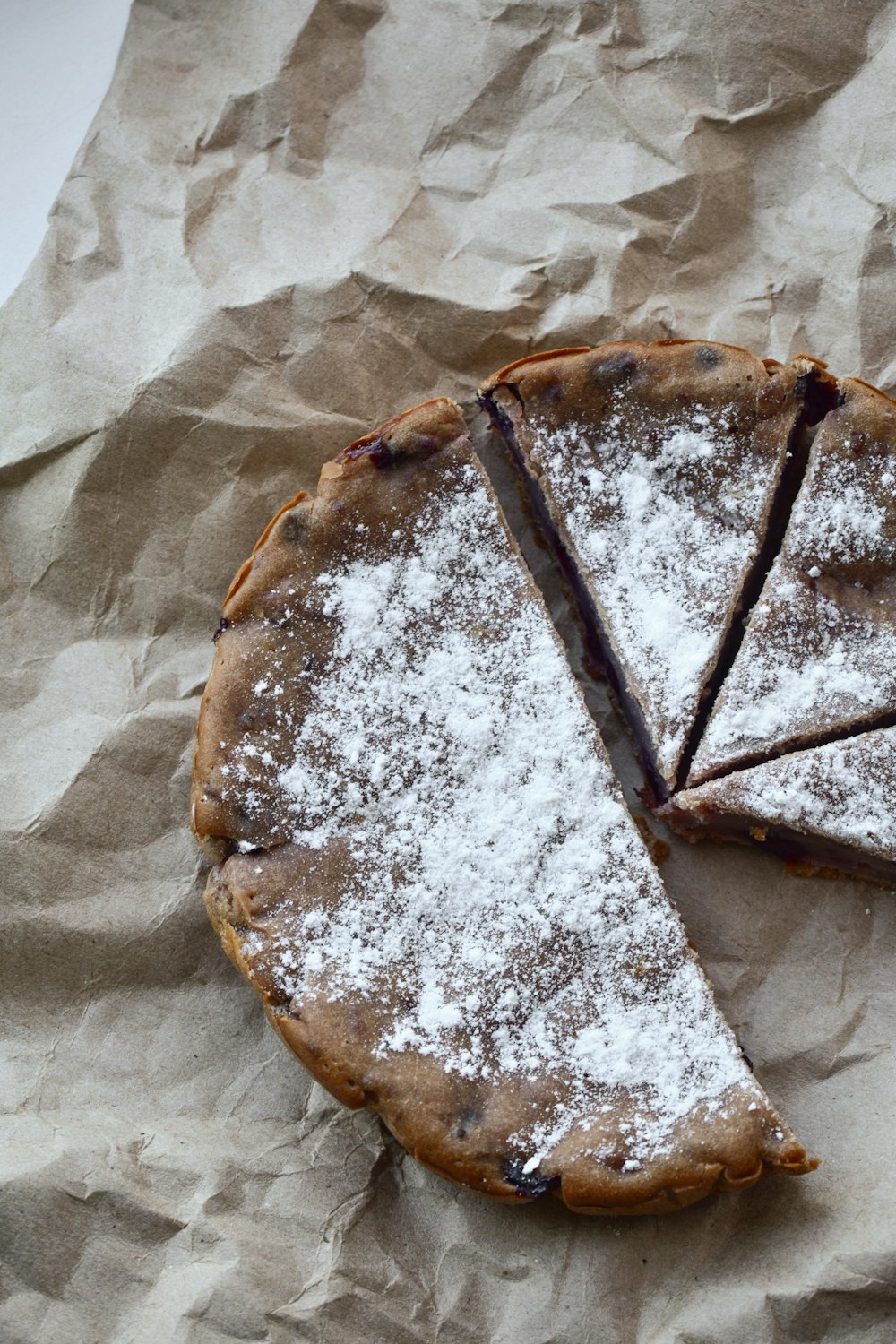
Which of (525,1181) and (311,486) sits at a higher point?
(311,486)

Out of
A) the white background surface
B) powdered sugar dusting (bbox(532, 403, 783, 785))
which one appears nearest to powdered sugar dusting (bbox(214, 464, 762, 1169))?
powdered sugar dusting (bbox(532, 403, 783, 785))

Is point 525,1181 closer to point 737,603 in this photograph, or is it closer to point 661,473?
point 737,603

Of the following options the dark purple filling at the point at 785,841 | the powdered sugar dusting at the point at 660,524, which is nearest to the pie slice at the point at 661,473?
the powdered sugar dusting at the point at 660,524

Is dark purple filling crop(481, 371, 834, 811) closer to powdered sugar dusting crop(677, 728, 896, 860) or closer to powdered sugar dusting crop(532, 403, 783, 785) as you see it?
powdered sugar dusting crop(532, 403, 783, 785)

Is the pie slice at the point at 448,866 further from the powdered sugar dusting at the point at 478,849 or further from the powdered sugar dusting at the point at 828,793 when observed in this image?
the powdered sugar dusting at the point at 828,793

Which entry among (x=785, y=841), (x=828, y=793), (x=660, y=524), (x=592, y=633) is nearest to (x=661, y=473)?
(x=660, y=524)

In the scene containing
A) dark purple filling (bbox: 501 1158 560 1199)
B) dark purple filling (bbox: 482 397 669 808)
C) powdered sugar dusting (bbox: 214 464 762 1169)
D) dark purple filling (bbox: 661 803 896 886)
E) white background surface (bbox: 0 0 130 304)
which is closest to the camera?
dark purple filling (bbox: 501 1158 560 1199)

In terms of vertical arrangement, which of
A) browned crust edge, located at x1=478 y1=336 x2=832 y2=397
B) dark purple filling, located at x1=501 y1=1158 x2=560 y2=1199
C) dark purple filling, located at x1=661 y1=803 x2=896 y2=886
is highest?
browned crust edge, located at x1=478 y1=336 x2=832 y2=397
